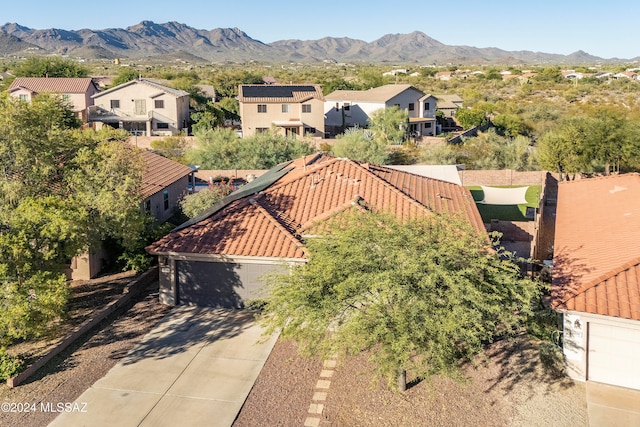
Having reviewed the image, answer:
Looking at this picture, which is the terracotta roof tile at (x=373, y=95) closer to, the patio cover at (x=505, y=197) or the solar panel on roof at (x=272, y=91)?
the solar panel on roof at (x=272, y=91)

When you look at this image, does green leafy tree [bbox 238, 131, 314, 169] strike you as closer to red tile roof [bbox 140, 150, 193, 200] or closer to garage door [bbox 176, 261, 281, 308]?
red tile roof [bbox 140, 150, 193, 200]

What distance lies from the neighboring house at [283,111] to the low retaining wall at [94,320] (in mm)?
41933

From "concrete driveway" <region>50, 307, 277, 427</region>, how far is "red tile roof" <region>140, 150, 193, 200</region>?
416 inches

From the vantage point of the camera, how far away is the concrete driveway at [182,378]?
1479 cm

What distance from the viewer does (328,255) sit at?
50.6ft

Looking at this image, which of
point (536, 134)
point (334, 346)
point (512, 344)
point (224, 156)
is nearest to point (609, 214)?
point (512, 344)

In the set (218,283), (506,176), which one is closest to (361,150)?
(506,176)

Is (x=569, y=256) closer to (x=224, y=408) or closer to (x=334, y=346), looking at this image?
(x=334, y=346)

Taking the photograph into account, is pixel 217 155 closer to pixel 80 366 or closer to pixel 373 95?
pixel 373 95

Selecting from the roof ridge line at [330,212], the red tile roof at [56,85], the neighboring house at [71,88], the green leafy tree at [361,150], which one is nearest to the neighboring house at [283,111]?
the green leafy tree at [361,150]

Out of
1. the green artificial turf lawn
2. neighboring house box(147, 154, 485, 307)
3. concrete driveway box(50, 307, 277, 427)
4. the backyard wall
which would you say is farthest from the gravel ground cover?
the backyard wall

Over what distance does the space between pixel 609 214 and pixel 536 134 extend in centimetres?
4425

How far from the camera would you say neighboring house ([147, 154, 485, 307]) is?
21.0 meters

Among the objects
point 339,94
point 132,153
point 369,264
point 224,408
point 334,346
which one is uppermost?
point 339,94
